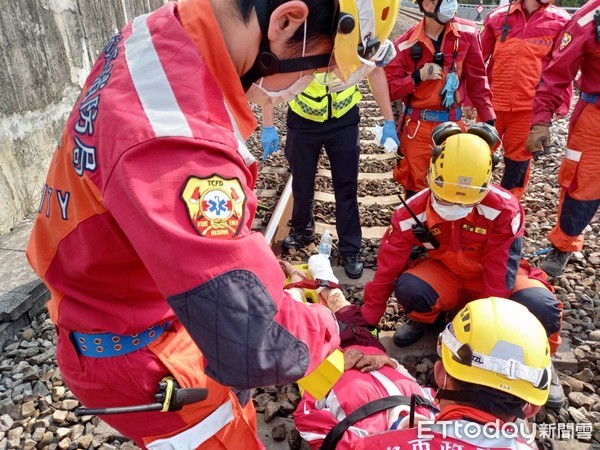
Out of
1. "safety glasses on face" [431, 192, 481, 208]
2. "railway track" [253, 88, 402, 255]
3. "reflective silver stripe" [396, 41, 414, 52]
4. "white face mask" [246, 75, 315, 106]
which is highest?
"white face mask" [246, 75, 315, 106]

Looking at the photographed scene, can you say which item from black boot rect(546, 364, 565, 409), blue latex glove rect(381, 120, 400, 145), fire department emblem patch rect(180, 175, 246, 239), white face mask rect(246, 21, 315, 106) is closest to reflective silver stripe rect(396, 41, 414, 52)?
blue latex glove rect(381, 120, 400, 145)

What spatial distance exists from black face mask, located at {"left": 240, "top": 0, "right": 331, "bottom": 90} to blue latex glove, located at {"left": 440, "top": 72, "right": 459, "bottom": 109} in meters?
3.46

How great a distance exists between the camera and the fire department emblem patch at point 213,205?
932 mm

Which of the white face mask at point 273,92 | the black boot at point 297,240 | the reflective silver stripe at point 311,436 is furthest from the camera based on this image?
the black boot at point 297,240

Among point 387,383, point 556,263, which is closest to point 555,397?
point 387,383

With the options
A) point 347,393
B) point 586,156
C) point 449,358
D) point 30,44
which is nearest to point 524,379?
point 449,358

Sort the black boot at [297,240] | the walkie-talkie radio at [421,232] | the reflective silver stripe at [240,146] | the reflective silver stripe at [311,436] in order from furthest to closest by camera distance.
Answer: the black boot at [297,240], the walkie-talkie radio at [421,232], the reflective silver stripe at [311,436], the reflective silver stripe at [240,146]

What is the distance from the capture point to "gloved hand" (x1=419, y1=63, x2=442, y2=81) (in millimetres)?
4344

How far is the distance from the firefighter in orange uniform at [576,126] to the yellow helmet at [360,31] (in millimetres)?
3362

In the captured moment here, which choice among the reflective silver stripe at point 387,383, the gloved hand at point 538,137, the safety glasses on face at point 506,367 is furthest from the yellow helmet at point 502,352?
the gloved hand at point 538,137

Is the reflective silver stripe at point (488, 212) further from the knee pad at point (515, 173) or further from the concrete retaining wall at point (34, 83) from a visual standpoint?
the concrete retaining wall at point (34, 83)

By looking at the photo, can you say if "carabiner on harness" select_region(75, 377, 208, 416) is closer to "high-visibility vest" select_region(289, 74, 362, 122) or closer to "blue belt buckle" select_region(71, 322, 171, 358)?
"blue belt buckle" select_region(71, 322, 171, 358)

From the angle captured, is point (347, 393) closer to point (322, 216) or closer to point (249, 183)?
point (249, 183)

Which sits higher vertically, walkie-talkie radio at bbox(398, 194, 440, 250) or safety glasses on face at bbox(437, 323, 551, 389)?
safety glasses on face at bbox(437, 323, 551, 389)
